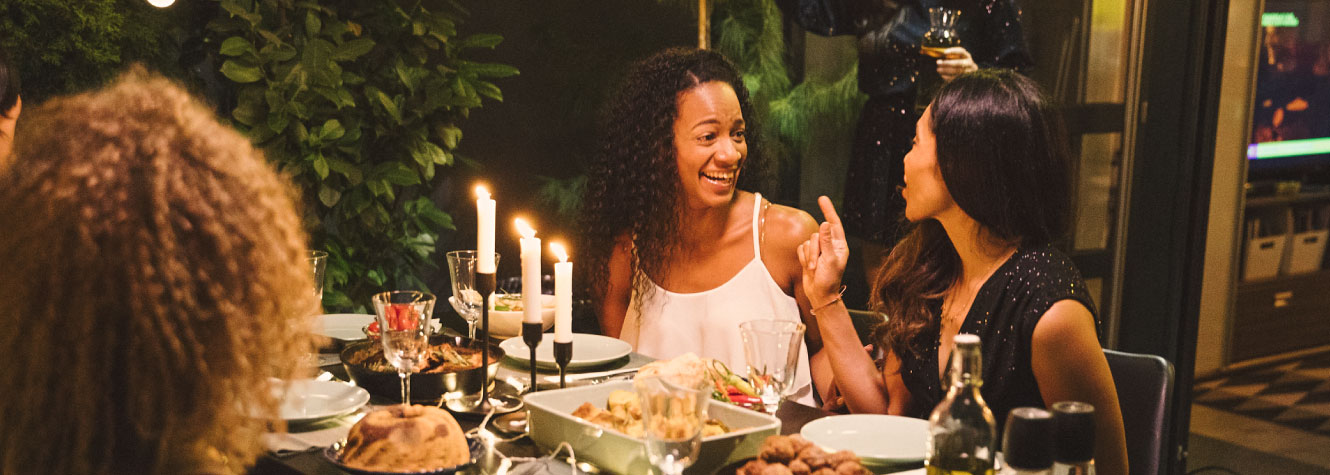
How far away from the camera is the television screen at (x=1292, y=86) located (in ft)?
14.0

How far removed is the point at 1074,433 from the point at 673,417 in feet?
1.37

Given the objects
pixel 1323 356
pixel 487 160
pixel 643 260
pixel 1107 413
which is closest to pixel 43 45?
pixel 487 160

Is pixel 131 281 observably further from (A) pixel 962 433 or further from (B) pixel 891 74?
(B) pixel 891 74

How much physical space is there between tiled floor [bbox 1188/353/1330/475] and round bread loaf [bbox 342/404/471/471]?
300 cm

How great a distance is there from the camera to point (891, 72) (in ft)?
10.3

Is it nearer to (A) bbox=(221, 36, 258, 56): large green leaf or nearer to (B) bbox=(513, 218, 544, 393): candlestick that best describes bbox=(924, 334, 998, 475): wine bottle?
(B) bbox=(513, 218, 544, 393): candlestick

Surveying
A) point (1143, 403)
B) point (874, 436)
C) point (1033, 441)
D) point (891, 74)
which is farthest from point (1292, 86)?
point (1033, 441)

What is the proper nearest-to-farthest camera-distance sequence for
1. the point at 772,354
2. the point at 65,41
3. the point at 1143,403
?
the point at 772,354 < the point at 1143,403 < the point at 65,41

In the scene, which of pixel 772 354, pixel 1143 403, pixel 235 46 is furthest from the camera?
pixel 235 46

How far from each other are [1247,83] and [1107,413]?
320 centimetres

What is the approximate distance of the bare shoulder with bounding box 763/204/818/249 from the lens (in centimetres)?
241

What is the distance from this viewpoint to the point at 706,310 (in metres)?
2.38

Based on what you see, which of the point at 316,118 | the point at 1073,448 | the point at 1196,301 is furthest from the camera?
the point at 1196,301

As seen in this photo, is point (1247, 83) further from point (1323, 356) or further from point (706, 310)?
point (706, 310)
